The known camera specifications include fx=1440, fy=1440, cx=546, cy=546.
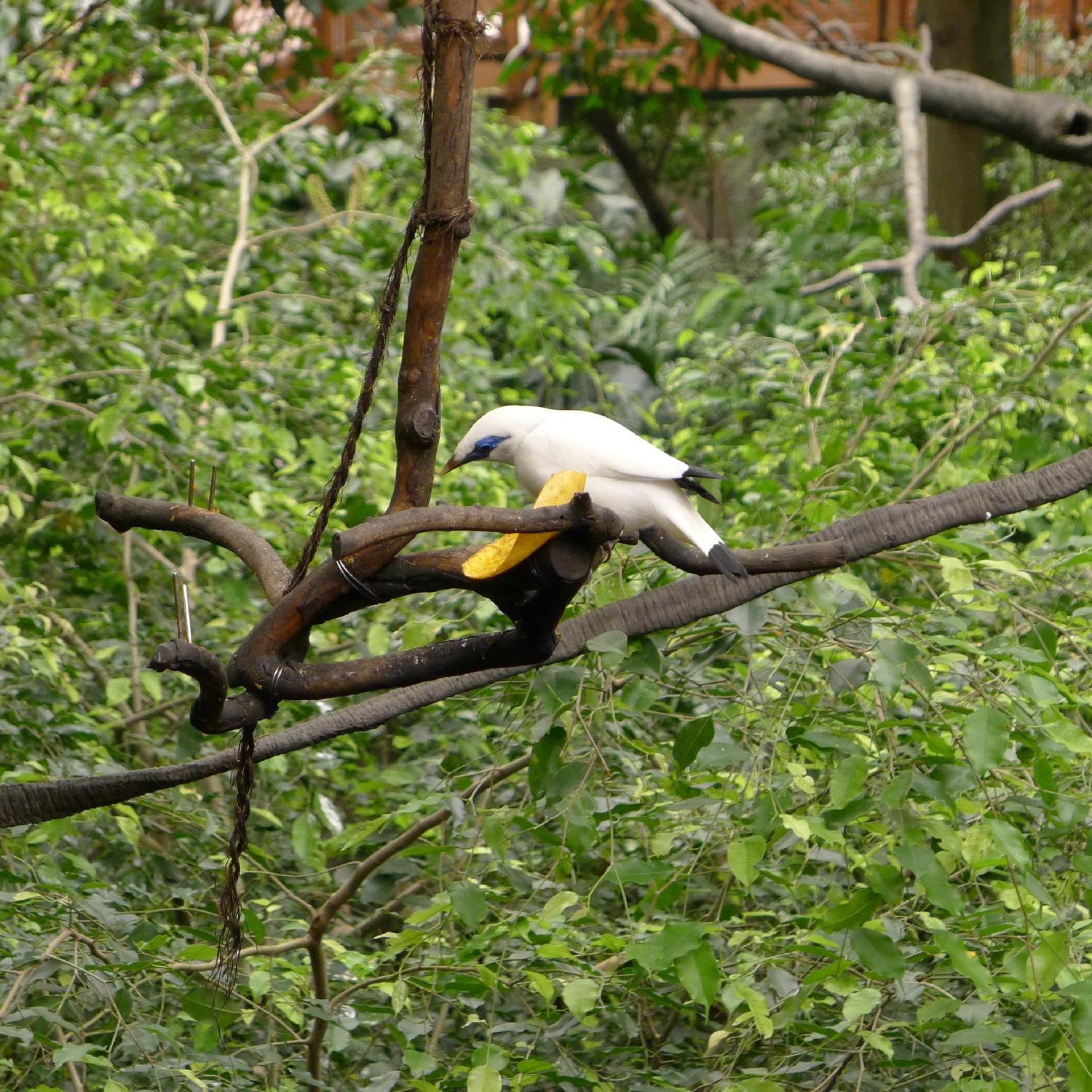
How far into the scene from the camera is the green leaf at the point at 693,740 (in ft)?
5.71

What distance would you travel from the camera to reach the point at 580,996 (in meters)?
1.76

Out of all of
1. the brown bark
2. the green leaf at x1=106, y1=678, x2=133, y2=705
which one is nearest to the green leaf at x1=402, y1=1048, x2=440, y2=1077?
the green leaf at x1=106, y1=678, x2=133, y2=705

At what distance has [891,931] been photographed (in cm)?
192

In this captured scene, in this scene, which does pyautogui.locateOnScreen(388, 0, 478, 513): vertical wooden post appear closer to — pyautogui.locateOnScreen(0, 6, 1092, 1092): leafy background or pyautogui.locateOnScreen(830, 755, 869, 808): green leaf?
pyautogui.locateOnScreen(0, 6, 1092, 1092): leafy background

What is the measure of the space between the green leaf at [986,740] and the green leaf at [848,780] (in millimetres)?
131

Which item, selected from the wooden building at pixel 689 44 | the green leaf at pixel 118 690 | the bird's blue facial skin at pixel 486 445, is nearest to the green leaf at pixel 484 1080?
the bird's blue facial skin at pixel 486 445

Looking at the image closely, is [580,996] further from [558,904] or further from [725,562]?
[725,562]

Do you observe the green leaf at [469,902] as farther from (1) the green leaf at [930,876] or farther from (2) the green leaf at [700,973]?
(1) the green leaf at [930,876]

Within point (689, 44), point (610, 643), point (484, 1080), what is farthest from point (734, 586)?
point (689, 44)

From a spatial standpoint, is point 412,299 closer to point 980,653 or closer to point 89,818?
point 980,653

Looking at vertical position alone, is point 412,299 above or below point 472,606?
above

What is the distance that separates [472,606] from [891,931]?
1.14 m

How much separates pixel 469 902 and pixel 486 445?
597 mm

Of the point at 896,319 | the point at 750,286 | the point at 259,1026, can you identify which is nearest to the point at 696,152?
the point at 750,286
